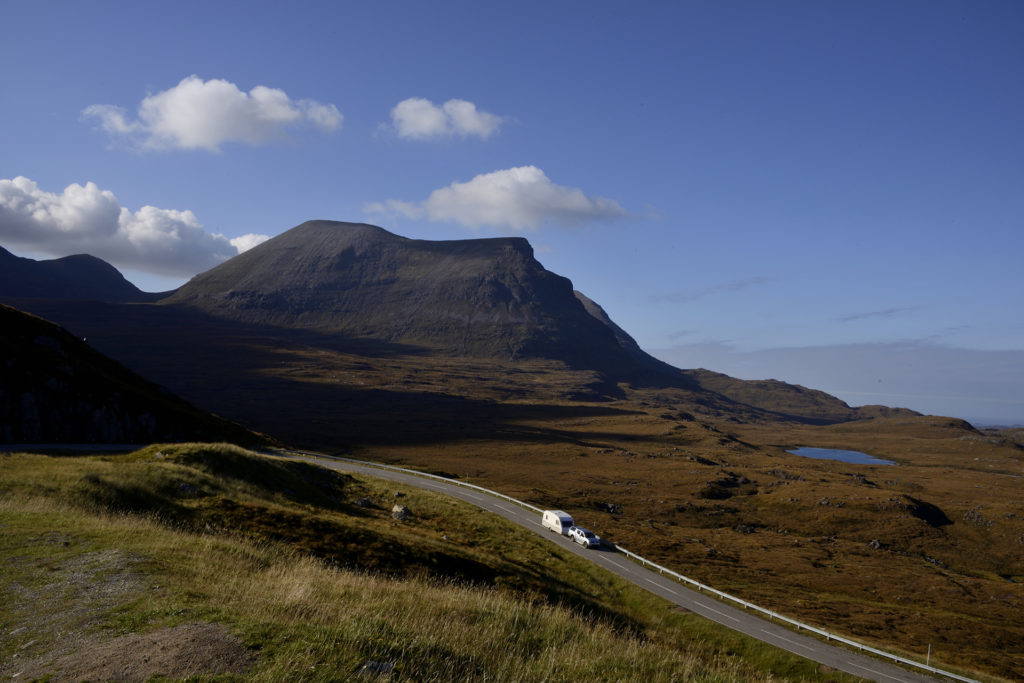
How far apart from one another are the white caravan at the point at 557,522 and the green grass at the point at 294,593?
14226 millimetres

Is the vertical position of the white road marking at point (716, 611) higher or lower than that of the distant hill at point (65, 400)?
lower

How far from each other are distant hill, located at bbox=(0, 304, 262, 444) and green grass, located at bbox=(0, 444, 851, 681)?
24.5 m

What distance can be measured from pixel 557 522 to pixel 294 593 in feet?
137

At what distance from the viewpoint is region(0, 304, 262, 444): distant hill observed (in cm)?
5353

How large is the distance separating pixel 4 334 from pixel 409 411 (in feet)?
460

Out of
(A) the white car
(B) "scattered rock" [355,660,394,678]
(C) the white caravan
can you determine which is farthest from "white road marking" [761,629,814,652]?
(B) "scattered rock" [355,660,394,678]

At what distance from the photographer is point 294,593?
1191 cm

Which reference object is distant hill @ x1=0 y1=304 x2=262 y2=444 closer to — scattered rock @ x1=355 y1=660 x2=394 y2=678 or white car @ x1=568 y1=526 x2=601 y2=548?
white car @ x1=568 y1=526 x2=601 y2=548

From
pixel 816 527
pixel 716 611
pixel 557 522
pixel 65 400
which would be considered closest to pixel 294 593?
pixel 716 611

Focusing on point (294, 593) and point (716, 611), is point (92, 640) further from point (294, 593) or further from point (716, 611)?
point (716, 611)

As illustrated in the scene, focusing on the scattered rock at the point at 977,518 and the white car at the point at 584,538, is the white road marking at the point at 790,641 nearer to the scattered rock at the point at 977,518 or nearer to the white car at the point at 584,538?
the white car at the point at 584,538

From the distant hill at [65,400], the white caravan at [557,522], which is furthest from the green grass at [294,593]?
the distant hill at [65,400]

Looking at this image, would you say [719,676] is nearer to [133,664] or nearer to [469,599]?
[469,599]

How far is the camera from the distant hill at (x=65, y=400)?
5353cm
